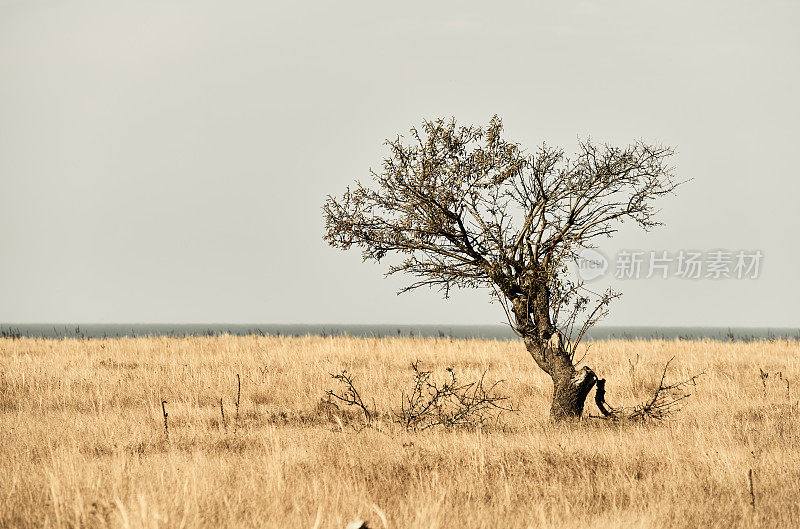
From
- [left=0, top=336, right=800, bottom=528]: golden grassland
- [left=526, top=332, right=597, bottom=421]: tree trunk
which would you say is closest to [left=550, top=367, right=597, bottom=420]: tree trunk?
[left=526, top=332, right=597, bottom=421]: tree trunk

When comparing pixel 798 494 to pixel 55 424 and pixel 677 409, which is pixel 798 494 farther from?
pixel 55 424

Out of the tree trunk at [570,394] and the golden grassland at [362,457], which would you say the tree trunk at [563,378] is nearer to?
the tree trunk at [570,394]

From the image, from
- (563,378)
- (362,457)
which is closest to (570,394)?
(563,378)

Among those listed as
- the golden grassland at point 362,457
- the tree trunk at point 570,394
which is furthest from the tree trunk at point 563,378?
the golden grassland at point 362,457

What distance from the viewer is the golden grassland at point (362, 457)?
22.5ft

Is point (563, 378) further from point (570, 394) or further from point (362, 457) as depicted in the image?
point (362, 457)

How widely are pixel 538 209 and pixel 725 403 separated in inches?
237

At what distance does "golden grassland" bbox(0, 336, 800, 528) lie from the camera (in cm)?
685

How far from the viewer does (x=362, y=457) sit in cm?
914

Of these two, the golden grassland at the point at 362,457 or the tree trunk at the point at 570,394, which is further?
the tree trunk at the point at 570,394

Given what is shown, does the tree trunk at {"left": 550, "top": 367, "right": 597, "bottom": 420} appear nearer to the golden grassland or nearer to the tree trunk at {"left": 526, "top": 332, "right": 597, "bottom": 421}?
the tree trunk at {"left": 526, "top": 332, "right": 597, "bottom": 421}

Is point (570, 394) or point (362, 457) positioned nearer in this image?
point (362, 457)

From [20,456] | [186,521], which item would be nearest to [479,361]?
[20,456]

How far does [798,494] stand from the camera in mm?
7625
